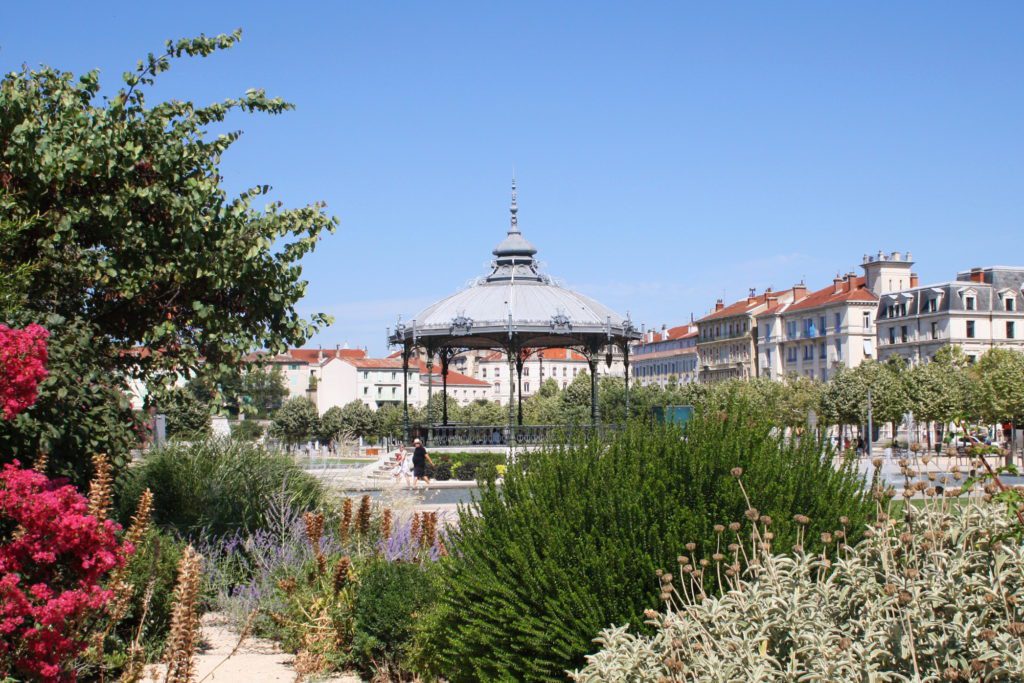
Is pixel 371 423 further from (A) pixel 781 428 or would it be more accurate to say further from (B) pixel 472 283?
(A) pixel 781 428

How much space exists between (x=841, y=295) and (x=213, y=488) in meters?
92.1

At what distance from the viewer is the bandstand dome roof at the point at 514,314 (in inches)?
1161

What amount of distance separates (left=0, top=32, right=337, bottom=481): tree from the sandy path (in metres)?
2.05

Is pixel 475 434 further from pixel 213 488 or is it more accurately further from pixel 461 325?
pixel 213 488

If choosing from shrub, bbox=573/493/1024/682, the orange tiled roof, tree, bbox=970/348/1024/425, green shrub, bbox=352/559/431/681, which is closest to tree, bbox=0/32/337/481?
green shrub, bbox=352/559/431/681

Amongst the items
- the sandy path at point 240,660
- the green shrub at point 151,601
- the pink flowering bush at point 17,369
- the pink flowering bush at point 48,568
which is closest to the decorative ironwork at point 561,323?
the sandy path at point 240,660

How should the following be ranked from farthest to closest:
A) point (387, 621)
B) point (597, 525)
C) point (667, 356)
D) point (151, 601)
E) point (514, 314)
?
1. point (667, 356)
2. point (514, 314)
3. point (151, 601)
4. point (387, 621)
5. point (597, 525)

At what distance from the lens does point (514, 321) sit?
29.5 m

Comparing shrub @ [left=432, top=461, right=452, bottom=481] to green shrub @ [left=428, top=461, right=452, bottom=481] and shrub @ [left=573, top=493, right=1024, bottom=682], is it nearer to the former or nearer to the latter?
green shrub @ [left=428, top=461, right=452, bottom=481]

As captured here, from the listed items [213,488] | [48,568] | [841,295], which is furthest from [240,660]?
[841,295]

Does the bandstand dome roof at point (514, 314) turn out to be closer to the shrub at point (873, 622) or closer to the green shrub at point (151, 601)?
the green shrub at point (151, 601)

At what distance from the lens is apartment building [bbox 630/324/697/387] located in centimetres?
13288

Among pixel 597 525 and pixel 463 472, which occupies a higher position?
pixel 597 525

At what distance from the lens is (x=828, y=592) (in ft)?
13.3
